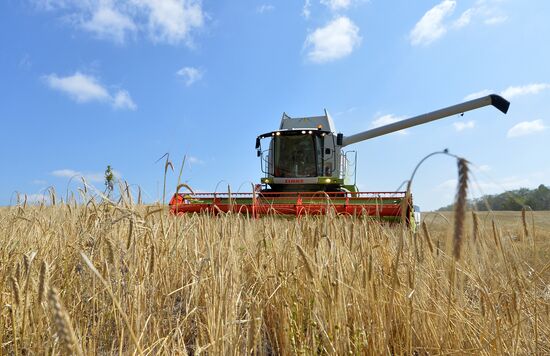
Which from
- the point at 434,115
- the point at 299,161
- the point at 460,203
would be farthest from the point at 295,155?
the point at 460,203

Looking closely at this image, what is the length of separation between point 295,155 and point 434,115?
6.35 m

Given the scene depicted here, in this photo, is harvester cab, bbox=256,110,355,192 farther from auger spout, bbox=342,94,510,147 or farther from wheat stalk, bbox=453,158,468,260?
wheat stalk, bbox=453,158,468,260

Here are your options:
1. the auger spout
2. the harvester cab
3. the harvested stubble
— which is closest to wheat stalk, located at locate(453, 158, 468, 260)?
the harvested stubble

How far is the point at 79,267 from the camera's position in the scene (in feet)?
6.11

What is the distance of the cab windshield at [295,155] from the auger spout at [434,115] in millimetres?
3657

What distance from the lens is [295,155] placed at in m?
10.7

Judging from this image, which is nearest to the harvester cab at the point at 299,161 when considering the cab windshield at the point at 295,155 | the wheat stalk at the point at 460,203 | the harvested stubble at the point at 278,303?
the cab windshield at the point at 295,155

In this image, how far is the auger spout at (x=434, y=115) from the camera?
1341 cm

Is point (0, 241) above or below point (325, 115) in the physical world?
below

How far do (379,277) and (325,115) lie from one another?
41.5 ft

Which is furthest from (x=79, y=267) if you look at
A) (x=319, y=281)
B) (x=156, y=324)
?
(x=319, y=281)

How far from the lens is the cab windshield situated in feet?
34.8

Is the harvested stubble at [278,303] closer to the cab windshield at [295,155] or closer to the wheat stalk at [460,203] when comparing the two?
the wheat stalk at [460,203]

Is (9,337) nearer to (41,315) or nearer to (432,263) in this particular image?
(41,315)
